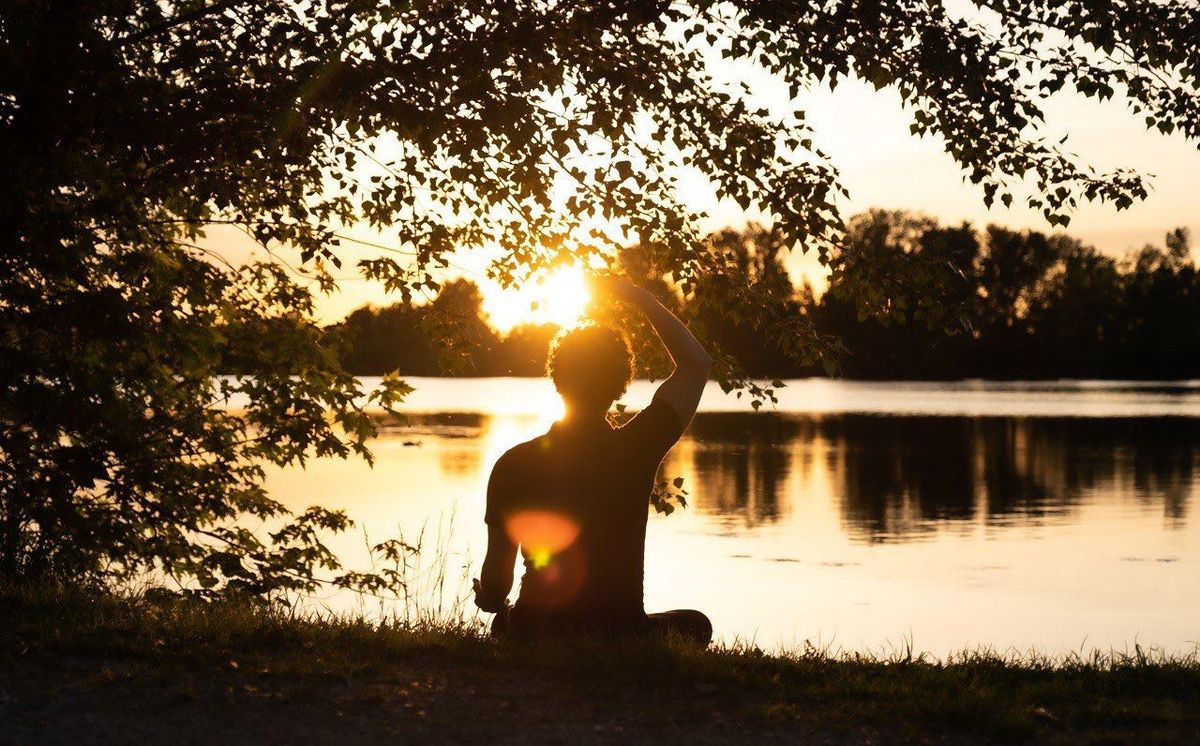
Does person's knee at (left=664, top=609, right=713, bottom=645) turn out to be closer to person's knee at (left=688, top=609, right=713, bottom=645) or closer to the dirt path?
person's knee at (left=688, top=609, right=713, bottom=645)

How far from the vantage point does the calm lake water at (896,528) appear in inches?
639

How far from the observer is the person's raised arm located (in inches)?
218

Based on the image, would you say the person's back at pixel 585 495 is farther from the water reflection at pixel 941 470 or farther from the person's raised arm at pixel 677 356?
the water reflection at pixel 941 470

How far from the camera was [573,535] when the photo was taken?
564cm

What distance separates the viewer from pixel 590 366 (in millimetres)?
5414

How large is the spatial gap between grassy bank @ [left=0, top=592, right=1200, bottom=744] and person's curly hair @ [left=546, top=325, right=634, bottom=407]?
4.21ft

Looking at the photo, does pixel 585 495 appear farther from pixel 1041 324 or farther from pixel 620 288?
pixel 1041 324

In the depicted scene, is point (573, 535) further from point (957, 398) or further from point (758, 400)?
point (957, 398)

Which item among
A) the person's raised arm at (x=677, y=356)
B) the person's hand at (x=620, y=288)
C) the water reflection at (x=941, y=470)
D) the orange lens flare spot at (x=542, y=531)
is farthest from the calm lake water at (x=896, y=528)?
the person's hand at (x=620, y=288)

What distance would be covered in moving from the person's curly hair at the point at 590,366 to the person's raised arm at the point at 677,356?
20 centimetres

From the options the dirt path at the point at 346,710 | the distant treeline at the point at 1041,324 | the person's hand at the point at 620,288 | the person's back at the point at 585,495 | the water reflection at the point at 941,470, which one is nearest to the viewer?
the dirt path at the point at 346,710

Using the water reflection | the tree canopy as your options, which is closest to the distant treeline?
the water reflection

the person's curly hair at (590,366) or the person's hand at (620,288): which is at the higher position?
the person's hand at (620,288)

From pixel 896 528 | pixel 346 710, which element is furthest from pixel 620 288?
pixel 896 528
